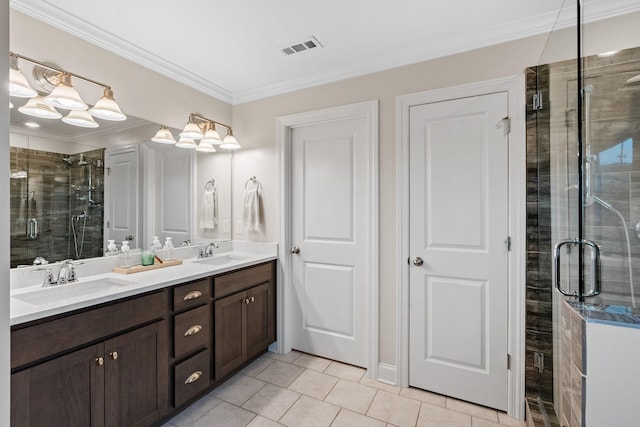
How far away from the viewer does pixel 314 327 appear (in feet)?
8.55

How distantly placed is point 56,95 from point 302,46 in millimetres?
1466

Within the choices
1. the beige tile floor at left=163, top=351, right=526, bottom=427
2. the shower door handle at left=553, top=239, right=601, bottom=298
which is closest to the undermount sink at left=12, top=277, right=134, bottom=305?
the beige tile floor at left=163, top=351, right=526, bottom=427

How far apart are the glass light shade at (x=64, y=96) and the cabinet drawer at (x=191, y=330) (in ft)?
4.36

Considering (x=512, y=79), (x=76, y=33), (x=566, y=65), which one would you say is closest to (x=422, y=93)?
(x=512, y=79)

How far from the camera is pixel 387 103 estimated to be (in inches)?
87.0

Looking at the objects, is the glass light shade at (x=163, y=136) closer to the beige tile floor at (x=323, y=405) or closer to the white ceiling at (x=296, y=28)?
the white ceiling at (x=296, y=28)

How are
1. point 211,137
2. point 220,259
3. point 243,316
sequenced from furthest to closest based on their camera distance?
point 220,259 → point 211,137 → point 243,316

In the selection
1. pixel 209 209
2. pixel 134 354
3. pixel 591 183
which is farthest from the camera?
pixel 209 209

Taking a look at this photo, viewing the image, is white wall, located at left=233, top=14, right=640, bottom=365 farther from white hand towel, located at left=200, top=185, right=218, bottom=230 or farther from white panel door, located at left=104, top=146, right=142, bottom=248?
white panel door, located at left=104, top=146, right=142, bottom=248

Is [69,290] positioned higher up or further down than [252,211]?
further down

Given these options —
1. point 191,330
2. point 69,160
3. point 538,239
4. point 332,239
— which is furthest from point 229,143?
point 538,239

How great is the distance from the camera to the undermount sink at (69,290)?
1495 millimetres

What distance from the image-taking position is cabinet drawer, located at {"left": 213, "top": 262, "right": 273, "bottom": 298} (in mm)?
2058

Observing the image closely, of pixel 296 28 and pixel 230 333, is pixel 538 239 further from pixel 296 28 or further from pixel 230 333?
pixel 230 333
